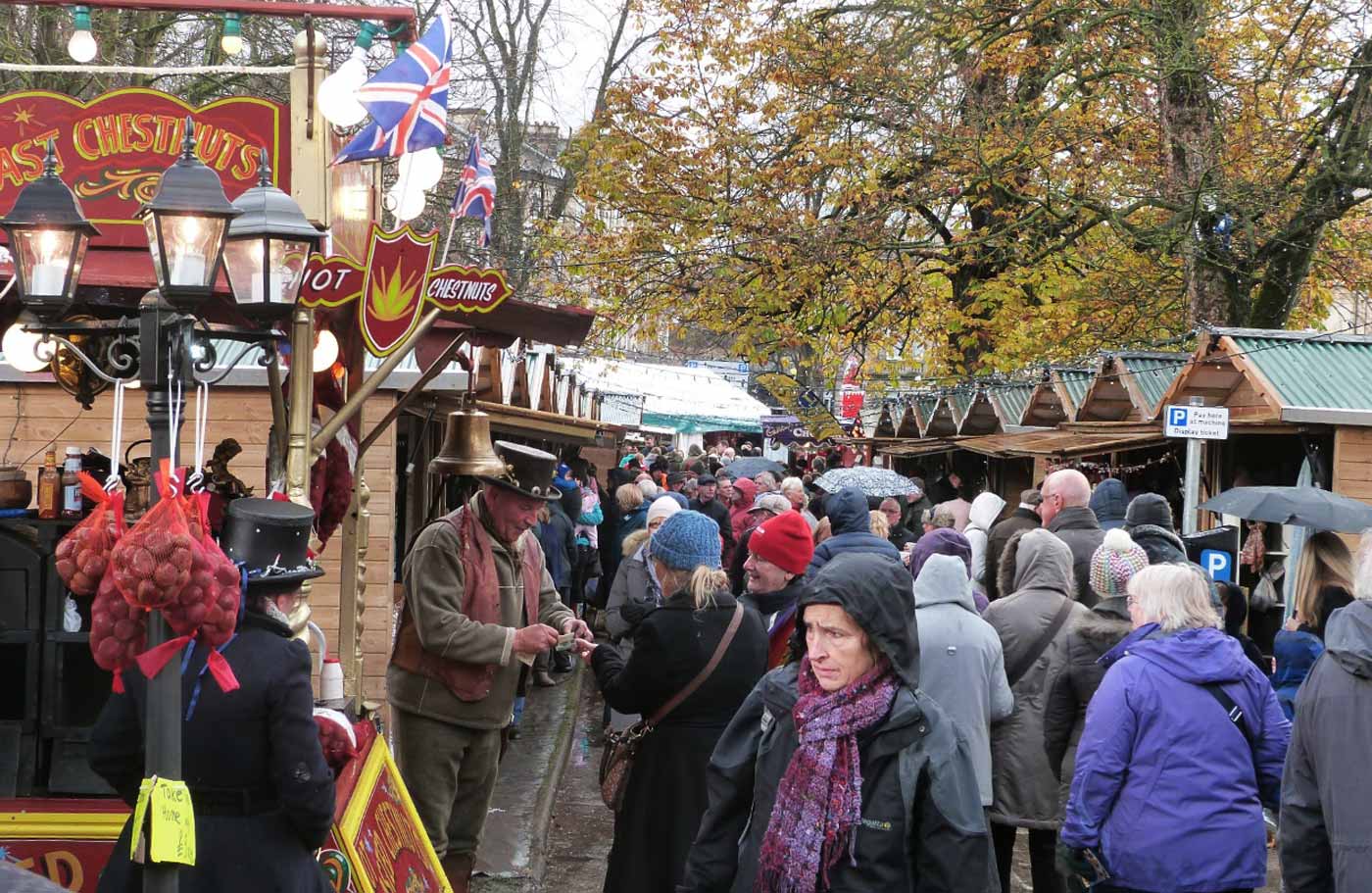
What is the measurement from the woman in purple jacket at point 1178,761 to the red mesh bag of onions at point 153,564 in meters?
2.82

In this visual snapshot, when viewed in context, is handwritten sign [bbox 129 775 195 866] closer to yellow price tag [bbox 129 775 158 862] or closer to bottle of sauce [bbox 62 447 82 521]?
yellow price tag [bbox 129 775 158 862]

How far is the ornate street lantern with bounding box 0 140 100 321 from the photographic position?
177 inches

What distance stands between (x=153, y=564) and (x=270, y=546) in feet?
2.12

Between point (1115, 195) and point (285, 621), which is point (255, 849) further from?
point (1115, 195)

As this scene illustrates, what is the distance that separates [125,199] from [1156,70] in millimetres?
11670

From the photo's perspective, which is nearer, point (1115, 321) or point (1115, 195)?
point (1115, 195)

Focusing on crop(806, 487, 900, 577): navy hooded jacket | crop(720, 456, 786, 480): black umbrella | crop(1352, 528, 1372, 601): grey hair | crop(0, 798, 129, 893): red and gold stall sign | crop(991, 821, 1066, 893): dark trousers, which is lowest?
crop(991, 821, 1066, 893): dark trousers

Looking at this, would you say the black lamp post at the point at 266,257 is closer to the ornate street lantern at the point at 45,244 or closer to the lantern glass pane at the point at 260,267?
the lantern glass pane at the point at 260,267

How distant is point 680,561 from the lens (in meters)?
5.54

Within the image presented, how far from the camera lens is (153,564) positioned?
3596 mm

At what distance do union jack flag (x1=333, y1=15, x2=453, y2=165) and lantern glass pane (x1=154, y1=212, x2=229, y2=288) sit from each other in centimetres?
131

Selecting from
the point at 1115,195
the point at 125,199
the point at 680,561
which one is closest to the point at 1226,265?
the point at 1115,195

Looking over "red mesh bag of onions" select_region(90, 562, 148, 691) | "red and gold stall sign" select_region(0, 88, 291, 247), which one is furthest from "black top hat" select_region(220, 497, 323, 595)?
"red and gold stall sign" select_region(0, 88, 291, 247)

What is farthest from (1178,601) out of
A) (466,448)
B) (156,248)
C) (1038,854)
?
(466,448)
